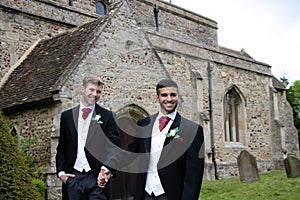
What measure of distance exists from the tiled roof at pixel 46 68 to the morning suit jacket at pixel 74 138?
587 centimetres

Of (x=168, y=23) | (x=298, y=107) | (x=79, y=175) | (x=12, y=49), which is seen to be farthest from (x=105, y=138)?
(x=298, y=107)

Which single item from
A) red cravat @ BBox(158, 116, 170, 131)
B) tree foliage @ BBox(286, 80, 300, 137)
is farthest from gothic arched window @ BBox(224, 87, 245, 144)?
red cravat @ BBox(158, 116, 170, 131)

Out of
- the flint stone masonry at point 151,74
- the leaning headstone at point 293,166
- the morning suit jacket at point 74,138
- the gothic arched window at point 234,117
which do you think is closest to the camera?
the morning suit jacket at point 74,138

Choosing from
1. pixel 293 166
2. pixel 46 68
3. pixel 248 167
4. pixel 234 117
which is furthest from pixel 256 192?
pixel 234 117

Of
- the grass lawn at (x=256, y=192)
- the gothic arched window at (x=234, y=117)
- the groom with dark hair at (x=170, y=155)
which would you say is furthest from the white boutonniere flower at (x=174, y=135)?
the gothic arched window at (x=234, y=117)

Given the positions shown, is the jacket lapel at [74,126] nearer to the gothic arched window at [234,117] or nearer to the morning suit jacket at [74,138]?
the morning suit jacket at [74,138]

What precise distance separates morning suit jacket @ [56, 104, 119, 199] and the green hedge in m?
2.10

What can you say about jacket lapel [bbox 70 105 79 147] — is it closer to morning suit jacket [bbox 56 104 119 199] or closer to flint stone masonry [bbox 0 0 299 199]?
morning suit jacket [bbox 56 104 119 199]

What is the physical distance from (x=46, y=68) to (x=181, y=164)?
8466 millimetres

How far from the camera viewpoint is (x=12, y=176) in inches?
259

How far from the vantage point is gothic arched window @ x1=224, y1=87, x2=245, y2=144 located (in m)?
21.1

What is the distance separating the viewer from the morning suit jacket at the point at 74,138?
4598 millimetres

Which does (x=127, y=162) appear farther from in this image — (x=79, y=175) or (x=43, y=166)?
(x=43, y=166)

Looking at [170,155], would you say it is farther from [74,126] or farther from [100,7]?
[100,7]
